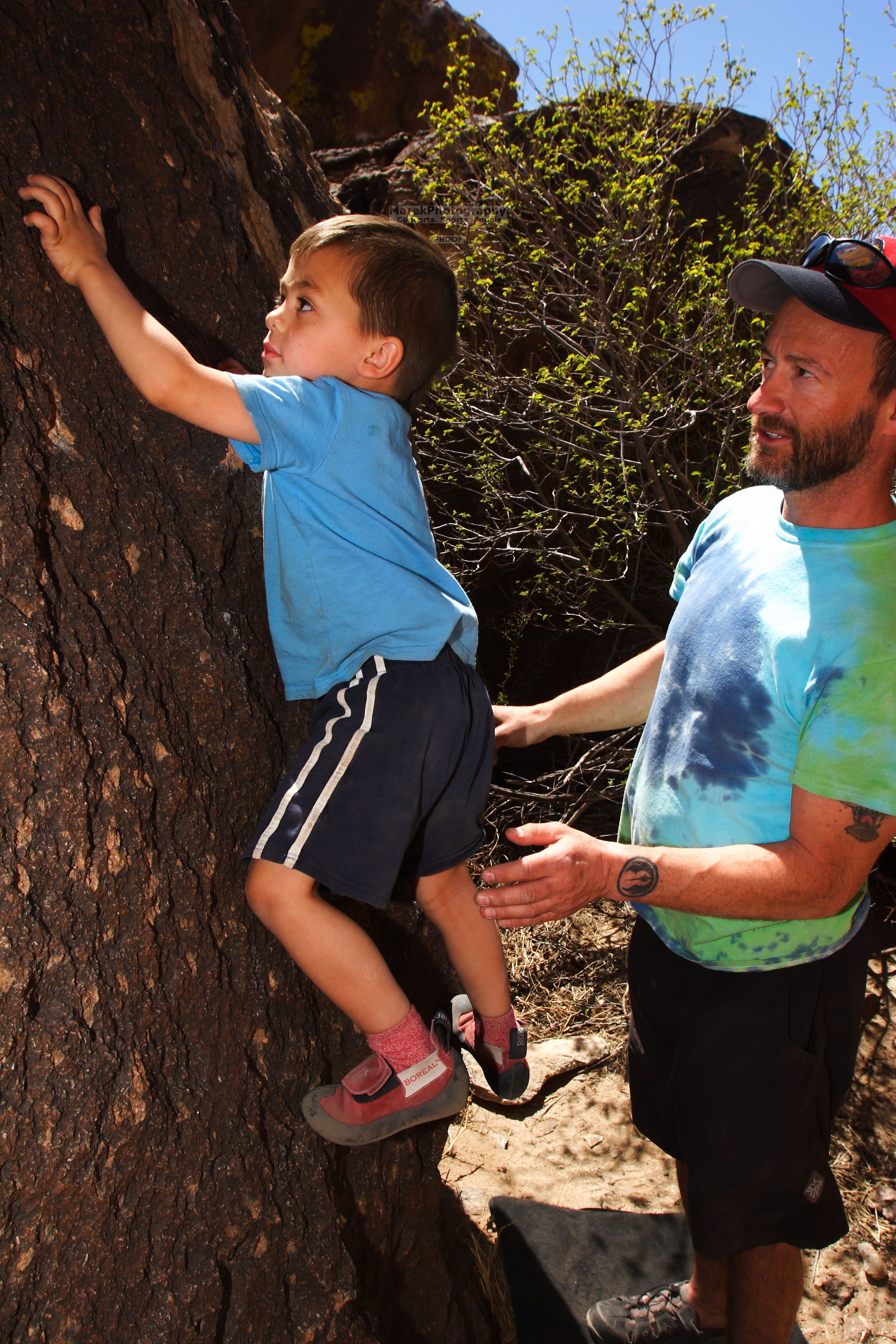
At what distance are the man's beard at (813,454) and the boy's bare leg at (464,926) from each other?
103 cm

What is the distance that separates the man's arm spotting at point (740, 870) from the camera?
1.65m

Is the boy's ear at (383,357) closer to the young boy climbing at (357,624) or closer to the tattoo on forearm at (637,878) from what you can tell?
the young boy climbing at (357,624)

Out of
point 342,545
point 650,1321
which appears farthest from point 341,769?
point 650,1321

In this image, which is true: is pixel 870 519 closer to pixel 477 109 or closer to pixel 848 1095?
pixel 848 1095

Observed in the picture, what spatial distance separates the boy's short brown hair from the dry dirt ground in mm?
2593

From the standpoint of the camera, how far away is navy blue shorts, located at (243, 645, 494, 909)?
5.13 feet

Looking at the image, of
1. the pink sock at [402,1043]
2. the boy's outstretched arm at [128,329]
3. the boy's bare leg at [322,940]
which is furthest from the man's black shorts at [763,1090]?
the boy's outstretched arm at [128,329]

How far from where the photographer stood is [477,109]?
6586 millimetres

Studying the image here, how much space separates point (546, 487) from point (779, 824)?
3890 millimetres

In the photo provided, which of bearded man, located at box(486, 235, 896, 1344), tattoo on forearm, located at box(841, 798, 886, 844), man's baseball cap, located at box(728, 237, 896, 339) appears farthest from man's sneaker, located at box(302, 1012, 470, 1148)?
man's baseball cap, located at box(728, 237, 896, 339)

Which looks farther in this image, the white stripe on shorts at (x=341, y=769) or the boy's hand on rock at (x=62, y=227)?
the white stripe on shorts at (x=341, y=769)

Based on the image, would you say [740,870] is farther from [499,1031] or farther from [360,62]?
[360,62]

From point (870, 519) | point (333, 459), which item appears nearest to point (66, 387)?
point (333, 459)

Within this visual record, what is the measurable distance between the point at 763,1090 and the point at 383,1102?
0.87 m
